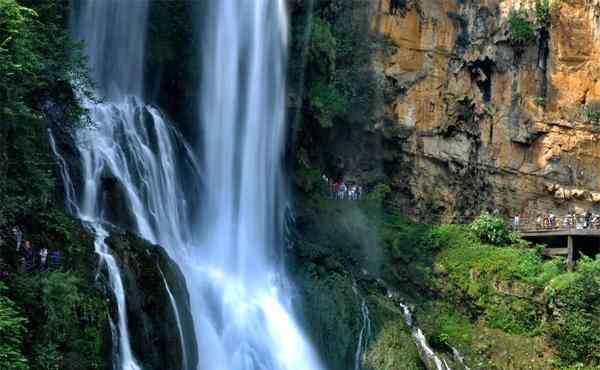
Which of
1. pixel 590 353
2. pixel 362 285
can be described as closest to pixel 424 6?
pixel 362 285

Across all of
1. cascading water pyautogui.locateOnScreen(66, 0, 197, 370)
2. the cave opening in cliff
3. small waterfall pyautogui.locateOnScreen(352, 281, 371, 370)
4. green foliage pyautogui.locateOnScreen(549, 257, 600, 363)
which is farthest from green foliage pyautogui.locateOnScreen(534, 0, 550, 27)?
cascading water pyautogui.locateOnScreen(66, 0, 197, 370)

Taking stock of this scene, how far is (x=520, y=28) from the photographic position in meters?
26.6

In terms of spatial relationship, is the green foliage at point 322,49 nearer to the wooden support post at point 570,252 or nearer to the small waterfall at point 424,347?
the small waterfall at point 424,347

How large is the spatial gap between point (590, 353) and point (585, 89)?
28.7 ft

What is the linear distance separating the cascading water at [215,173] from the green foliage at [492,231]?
240 inches

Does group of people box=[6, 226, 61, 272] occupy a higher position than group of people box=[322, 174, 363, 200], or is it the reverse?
group of people box=[322, 174, 363, 200]

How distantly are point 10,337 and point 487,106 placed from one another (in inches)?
754

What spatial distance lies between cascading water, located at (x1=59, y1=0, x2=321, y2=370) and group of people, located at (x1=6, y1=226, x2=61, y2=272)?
1220mm

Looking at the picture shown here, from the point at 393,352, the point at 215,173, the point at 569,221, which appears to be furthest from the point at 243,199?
A: the point at 569,221

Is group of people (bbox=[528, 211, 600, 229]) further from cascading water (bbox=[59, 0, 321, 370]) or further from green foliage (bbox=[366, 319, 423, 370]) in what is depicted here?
cascading water (bbox=[59, 0, 321, 370])

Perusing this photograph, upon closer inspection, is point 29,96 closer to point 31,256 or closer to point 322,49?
point 31,256

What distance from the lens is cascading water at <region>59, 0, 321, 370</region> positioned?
18.5 meters

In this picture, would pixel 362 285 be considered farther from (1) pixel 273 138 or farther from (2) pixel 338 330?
(1) pixel 273 138

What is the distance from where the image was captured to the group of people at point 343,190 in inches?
1038
